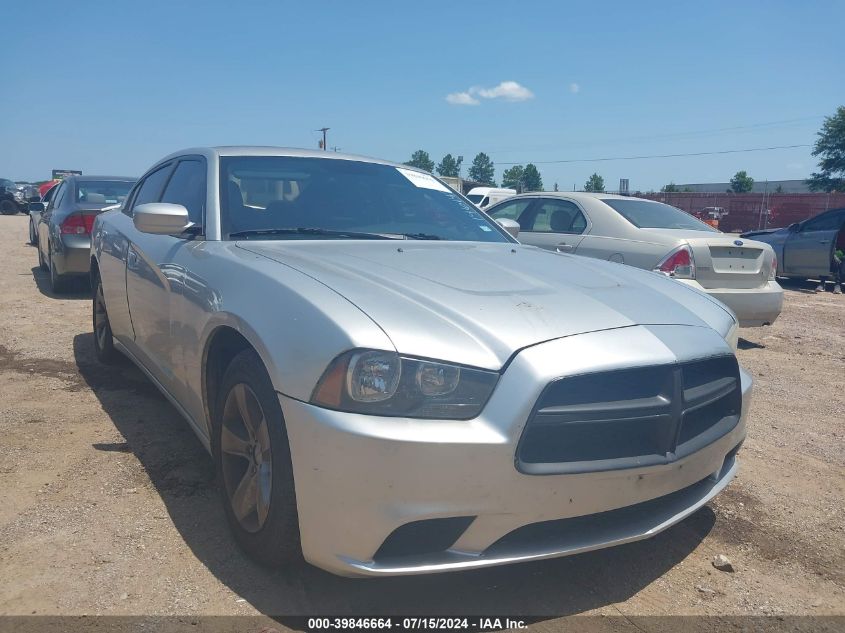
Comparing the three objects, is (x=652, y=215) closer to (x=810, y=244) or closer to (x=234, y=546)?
(x=234, y=546)

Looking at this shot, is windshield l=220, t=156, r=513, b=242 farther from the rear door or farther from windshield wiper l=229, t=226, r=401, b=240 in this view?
the rear door

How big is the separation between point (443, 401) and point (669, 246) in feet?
16.2

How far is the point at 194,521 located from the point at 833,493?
3019 mm

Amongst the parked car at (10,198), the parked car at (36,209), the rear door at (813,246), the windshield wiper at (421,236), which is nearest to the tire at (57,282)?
the parked car at (36,209)

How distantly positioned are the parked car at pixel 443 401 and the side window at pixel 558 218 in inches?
173

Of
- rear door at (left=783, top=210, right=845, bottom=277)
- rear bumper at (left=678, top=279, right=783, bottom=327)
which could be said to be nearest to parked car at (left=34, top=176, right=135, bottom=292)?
rear bumper at (left=678, top=279, right=783, bottom=327)

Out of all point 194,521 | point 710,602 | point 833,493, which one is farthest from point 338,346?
point 833,493

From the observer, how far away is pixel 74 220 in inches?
324

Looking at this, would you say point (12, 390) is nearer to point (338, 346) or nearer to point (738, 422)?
point (338, 346)

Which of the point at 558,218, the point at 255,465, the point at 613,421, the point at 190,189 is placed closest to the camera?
the point at 613,421

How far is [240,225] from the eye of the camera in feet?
11.0

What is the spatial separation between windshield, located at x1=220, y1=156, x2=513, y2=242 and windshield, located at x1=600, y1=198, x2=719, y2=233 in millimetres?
3417

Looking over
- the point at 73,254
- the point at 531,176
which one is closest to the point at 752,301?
the point at 73,254

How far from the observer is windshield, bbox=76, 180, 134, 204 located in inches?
347
